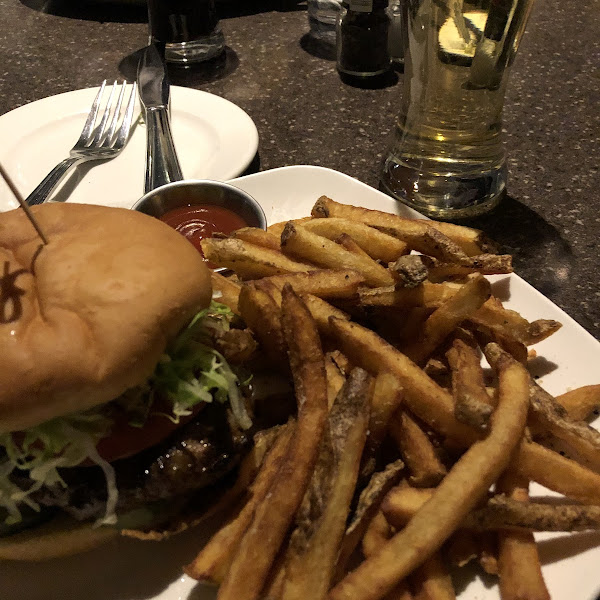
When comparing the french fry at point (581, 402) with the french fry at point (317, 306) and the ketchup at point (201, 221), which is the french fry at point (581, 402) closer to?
the french fry at point (317, 306)

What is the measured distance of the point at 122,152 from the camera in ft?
9.36

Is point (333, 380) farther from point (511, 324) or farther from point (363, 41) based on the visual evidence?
point (363, 41)

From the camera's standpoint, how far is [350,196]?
93.0 inches

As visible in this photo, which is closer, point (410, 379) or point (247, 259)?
point (410, 379)

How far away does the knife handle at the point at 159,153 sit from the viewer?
2520 mm

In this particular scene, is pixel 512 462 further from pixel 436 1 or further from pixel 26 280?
pixel 436 1

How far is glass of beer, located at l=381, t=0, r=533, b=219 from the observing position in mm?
1996

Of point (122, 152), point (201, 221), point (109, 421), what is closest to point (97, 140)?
point (122, 152)

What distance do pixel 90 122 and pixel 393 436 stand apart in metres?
2.28

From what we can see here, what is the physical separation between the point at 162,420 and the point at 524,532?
0.86 meters

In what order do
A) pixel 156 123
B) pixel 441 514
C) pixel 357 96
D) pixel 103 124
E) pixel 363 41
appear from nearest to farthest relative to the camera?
pixel 441 514 < pixel 156 123 < pixel 103 124 < pixel 363 41 < pixel 357 96

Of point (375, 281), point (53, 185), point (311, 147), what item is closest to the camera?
point (375, 281)


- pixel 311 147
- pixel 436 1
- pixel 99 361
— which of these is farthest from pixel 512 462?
pixel 311 147

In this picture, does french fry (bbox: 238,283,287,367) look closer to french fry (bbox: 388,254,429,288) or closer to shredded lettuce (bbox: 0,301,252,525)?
shredded lettuce (bbox: 0,301,252,525)
